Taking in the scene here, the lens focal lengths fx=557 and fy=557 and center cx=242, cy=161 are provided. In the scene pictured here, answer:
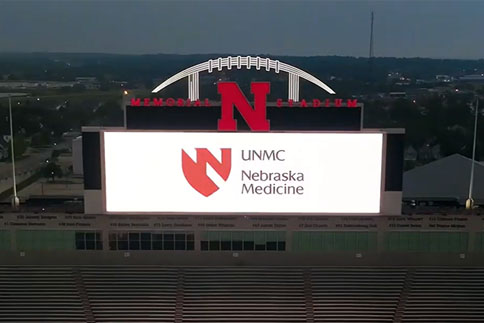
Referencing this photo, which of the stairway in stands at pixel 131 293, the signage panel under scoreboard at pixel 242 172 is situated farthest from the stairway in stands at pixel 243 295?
the signage panel under scoreboard at pixel 242 172

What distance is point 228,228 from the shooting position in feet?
75.1

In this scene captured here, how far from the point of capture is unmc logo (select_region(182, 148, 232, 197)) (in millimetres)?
22156

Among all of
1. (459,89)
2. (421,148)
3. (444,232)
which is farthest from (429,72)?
(444,232)

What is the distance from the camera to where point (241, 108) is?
2180 cm

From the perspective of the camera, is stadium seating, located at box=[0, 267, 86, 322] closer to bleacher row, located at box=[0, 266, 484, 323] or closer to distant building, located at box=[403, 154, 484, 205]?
bleacher row, located at box=[0, 266, 484, 323]

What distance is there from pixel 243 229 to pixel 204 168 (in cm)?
304

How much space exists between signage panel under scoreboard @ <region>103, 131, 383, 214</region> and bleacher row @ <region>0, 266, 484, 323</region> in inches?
105

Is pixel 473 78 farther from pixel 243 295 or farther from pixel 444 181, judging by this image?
pixel 243 295

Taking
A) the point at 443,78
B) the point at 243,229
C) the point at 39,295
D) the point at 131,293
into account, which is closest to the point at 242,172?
the point at 243,229

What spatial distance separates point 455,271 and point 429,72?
92.3 metres

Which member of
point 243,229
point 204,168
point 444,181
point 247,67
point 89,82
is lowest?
point 243,229

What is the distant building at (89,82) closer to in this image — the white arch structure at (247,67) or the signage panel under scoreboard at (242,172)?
the white arch structure at (247,67)

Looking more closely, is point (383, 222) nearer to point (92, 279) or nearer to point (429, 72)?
point (92, 279)

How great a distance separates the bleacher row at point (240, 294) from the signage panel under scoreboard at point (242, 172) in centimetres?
266
